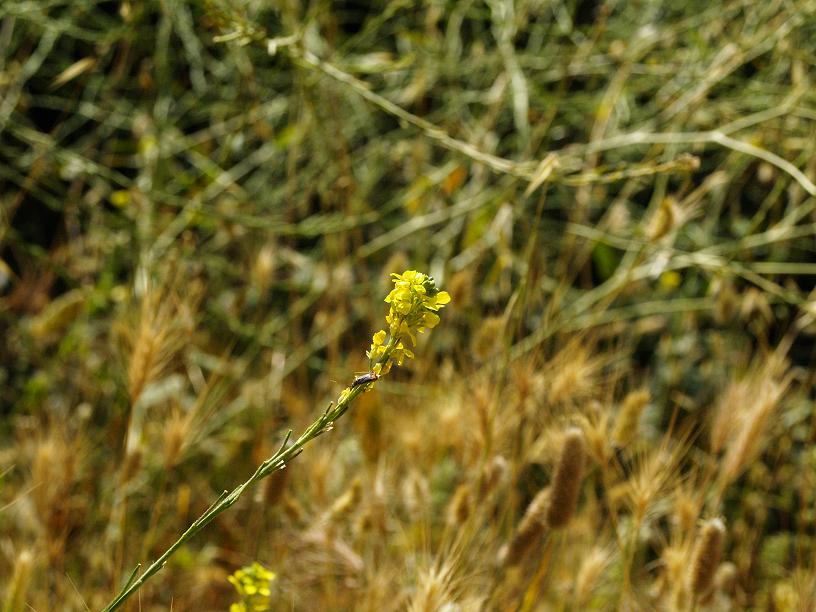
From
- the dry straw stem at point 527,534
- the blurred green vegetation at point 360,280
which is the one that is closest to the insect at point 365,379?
the blurred green vegetation at point 360,280

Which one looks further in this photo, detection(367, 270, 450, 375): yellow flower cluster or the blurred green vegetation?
the blurred green vegetation

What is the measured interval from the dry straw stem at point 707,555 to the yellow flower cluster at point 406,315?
64cm

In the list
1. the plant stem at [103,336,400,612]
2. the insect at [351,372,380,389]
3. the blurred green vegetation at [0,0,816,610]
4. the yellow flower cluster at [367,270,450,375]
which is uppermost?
the yellow flower cluster at [367,270,450,375]

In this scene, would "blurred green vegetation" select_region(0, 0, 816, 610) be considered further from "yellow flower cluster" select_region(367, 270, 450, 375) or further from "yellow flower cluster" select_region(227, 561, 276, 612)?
"yellow flower cluster" select_region(367, 270, 450, 375)

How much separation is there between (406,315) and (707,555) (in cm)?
68

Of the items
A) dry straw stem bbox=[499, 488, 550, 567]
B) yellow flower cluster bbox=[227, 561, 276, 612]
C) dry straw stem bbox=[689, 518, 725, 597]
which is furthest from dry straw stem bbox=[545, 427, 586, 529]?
yellow flower cluster bbox=[227, 561, 276, 612]

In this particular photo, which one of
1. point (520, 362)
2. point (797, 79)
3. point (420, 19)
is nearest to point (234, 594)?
point (520, 362)

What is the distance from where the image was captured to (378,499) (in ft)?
4.55

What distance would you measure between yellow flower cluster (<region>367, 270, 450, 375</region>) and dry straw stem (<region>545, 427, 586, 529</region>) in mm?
Result: 515

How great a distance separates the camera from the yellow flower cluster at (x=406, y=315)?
691mm

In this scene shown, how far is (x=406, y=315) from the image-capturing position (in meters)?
0.70

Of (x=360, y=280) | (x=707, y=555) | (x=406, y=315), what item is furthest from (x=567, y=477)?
(x=360, y=280)

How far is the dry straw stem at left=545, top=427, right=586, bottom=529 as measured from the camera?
3.83ft

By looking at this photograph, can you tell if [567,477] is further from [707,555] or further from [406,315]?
[406,315]
